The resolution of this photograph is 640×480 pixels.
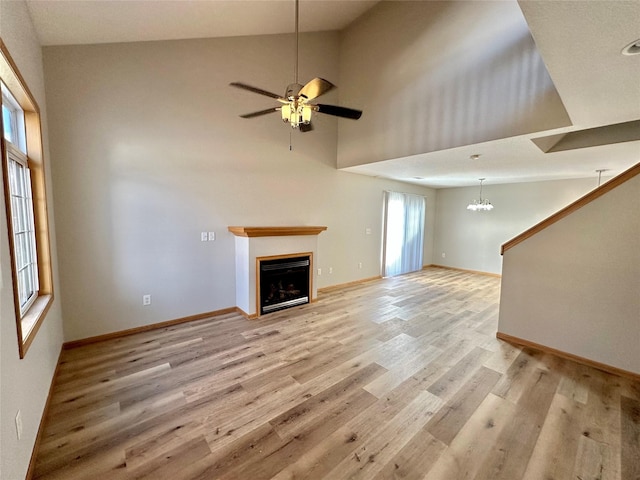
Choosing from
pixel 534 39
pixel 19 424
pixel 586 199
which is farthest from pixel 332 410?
pixel 586 199

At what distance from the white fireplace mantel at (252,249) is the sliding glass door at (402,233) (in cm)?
277

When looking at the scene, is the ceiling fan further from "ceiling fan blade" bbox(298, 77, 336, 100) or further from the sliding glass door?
the sliding glass door

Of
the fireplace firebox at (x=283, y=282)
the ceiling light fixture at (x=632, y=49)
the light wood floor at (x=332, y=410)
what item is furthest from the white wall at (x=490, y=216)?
the ceiling light fixture at (x=632, y=49)

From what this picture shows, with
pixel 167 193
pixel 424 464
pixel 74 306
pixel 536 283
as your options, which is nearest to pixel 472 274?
pixel 536 283

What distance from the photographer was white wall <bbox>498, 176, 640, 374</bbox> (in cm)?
243

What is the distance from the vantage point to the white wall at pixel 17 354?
1225 millimetres

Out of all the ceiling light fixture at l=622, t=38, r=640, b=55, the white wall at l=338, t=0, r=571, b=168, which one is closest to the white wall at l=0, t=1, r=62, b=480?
the ceiling light fixture at l=622, t=38, r=640, b=55

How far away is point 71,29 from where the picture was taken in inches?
95.1

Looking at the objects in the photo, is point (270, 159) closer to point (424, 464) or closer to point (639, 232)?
point (424, 464)

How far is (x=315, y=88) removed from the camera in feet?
6.79

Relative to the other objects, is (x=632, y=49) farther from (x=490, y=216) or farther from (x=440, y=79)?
(x=490, y=216)

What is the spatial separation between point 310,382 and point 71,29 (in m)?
3.82

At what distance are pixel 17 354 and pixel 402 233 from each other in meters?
6.43

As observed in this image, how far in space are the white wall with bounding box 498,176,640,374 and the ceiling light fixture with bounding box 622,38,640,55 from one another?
1495mm
